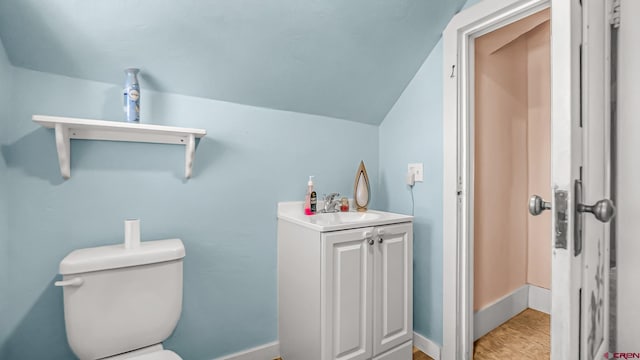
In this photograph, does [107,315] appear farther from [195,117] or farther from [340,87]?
[340,87]

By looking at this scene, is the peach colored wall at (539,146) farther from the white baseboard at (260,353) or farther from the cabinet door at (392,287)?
the white baseboard at (260,353)

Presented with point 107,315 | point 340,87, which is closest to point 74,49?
point 107,315

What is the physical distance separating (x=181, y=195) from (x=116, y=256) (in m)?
0.41

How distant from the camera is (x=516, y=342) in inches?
73.8

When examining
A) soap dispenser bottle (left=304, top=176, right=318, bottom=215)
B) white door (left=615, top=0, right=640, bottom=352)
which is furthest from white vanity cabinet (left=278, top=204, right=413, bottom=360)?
white door (left=615, top=0, right=640, bottom=352)

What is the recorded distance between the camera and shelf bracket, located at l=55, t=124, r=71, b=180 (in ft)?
3.66

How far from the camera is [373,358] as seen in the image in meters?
1.47

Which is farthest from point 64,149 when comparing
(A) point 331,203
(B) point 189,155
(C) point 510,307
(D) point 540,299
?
(D) point 540,299

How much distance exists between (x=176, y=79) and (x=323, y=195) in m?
1.05

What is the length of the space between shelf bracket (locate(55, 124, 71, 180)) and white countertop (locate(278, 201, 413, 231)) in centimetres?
98

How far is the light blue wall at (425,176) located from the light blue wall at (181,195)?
0.32 meters

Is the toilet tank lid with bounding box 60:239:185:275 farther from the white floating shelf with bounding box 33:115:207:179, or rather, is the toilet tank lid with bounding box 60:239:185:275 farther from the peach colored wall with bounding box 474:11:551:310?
the peach colored wall with bounding box 474:11:551:310

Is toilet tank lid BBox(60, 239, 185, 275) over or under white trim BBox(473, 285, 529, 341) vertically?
over

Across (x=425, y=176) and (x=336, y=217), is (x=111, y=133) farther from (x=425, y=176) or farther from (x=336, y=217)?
(x=425, y=176)
